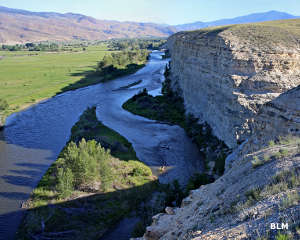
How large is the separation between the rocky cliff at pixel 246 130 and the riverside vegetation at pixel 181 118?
Answer: 119 cm

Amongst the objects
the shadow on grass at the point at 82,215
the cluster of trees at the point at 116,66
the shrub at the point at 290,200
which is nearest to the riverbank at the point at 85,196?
the shadow on grass at the point at 82,215

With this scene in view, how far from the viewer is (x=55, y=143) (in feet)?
94.7

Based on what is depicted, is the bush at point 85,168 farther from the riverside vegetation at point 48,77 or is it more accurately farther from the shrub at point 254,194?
the riverside vegetation at point 48,77

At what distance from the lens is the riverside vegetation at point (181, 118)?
22.6 meters

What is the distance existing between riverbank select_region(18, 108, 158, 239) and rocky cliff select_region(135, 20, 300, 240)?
7.65 meters

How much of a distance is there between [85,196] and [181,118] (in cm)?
1854

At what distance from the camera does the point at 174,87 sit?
147 ft

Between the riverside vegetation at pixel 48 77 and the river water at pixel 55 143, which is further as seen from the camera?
the riverside vegetation at pixel 48 77

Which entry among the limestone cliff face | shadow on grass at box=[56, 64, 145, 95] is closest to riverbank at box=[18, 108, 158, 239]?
the limestone cliff face

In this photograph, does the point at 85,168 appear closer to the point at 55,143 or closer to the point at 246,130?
the point at 55,143

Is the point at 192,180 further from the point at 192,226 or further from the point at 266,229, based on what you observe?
the point at 266,229

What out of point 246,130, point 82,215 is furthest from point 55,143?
point 246,130

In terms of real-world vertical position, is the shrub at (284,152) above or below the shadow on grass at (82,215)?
above

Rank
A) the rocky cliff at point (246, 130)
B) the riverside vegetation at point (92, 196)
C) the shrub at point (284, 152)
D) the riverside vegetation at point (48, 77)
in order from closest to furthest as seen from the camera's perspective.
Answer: the rocky cliff at point (246, 130) < the shrub at point (284, 152) < the riverside vegetation at point (92, 196) < the riverside vegetation at point (48, 77)
